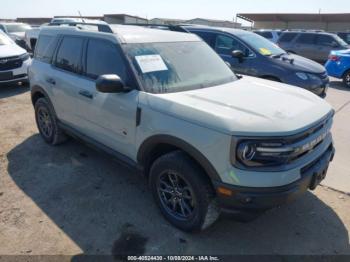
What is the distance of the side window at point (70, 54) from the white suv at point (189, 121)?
0.05ft

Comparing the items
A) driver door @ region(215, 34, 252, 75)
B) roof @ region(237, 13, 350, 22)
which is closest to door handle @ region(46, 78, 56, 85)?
driver door @ region(215, 34, 252, 75)

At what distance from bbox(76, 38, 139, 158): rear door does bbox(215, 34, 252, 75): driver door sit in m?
4.24

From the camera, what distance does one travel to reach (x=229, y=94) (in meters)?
3.23

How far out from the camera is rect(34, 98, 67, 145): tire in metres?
4.83

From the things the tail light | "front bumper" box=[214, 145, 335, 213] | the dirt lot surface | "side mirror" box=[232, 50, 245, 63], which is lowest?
the dirt lot surface

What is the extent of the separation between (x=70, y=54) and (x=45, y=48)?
0.81m

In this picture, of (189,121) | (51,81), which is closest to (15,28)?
(51,81)

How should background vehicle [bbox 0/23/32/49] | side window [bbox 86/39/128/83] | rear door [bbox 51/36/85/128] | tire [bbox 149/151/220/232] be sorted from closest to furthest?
tire [bbox 149/151/220/232] → side window [bbox 86/39/128/83] → rear door [bbox 51/36/85/128] → background vehicle [bbox 0/23/32/49]

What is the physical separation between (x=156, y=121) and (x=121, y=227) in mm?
1102

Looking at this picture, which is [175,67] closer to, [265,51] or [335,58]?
[265,51]

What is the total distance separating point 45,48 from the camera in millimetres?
4844

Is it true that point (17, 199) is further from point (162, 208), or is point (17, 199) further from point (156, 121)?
point (156, 121)

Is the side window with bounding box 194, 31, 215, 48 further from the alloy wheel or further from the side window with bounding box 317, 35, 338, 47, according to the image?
the side window with bounding box 317, 35, 338, 47

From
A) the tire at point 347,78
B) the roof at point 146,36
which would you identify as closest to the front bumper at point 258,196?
the roof at point 146,36
